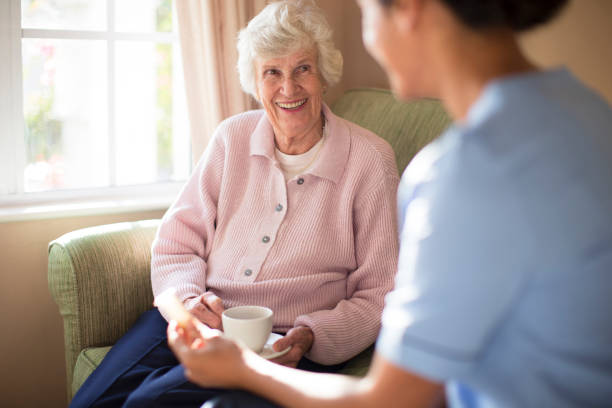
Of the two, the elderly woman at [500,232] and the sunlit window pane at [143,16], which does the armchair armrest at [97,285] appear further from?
the elderly woman at [500,232]

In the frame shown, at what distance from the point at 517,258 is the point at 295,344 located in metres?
0.85

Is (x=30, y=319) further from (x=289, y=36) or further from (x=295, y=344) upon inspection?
(x=289, y=36)

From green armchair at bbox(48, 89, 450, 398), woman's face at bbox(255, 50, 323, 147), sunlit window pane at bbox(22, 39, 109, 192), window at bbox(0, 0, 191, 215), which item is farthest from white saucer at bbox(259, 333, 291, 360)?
sunlit window pane at bbox(22, 39, 109, 192)

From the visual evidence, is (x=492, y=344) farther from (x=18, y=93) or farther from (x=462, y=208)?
(x=18, y=93)

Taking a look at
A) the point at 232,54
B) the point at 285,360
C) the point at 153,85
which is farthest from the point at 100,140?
the point at 285,360

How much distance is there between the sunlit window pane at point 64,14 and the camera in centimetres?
220

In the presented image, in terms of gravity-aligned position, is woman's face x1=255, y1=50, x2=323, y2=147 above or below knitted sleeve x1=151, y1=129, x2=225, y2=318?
above

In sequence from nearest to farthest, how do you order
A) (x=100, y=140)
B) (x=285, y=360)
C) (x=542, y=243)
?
(x=542, y=243) → (x=285, y=360) → (x=100, y=140)

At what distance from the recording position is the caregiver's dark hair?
679 millimetres

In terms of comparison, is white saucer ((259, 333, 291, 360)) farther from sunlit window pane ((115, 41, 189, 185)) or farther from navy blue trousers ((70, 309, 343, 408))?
sunlit window pane ((115, 41, 189, 185))

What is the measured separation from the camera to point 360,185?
1.62 metres

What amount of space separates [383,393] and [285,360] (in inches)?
25.4

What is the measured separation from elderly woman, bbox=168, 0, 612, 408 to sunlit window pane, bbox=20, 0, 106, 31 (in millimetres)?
1858

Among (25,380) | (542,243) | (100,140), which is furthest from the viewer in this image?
(100,140)
